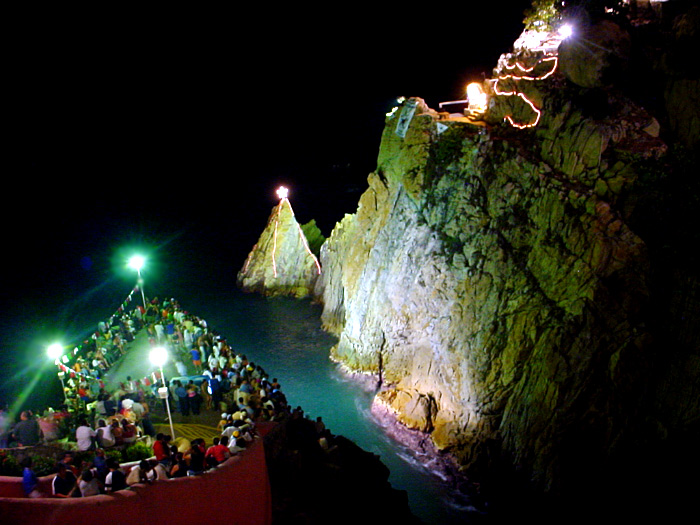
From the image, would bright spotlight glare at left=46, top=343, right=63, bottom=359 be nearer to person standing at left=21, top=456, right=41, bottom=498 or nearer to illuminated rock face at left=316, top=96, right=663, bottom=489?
person standing at left=21, top=456, right=41, bottom=498

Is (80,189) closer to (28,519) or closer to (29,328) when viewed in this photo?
(29,328)

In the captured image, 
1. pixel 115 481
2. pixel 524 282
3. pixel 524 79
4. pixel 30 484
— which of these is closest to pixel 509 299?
Result: pixel 524 282

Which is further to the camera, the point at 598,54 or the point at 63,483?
the point at 598,54

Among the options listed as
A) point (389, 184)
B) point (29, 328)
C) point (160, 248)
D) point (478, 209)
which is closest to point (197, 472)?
point (478, 209)

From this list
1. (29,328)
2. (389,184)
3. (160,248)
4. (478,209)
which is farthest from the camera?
(160,248)

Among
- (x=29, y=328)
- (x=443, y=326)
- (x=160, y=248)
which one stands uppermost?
(x=160, y=248)

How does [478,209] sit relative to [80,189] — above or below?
below

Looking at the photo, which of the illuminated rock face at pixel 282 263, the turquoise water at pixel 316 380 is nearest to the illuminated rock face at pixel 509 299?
the turquoise water at pixel 316 380

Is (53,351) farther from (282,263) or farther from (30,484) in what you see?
(282,263)
